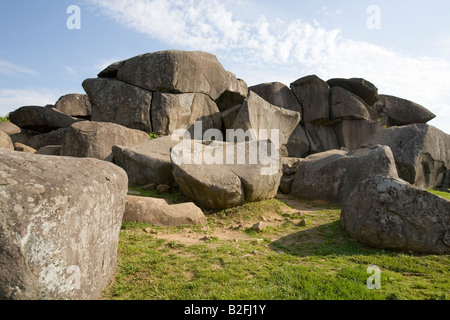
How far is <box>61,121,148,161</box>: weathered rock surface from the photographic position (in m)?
10.5

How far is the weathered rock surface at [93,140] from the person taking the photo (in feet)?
34.4

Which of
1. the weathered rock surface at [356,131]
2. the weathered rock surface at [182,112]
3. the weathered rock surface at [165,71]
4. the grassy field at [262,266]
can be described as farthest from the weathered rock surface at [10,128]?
the weathered rock surface at [356,131]

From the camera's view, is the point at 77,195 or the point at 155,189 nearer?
the point at 77,195

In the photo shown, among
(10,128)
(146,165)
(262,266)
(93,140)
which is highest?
(10,128)

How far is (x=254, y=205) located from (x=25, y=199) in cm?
619

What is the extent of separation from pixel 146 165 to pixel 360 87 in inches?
643

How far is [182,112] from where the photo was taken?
47.8 feet

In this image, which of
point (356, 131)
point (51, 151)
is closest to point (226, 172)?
point (51, 151)

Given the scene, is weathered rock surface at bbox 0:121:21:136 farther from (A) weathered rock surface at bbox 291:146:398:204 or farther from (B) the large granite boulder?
(A) weathered rock surface at bbox 291:146:398:204

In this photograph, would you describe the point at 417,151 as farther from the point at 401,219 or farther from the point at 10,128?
the point at 10,128
